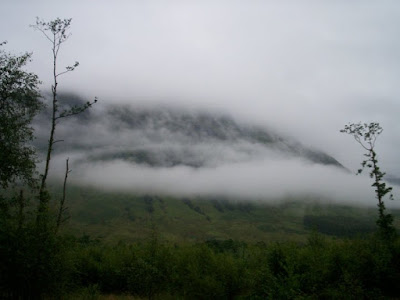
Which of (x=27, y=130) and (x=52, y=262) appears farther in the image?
(x=27, y=130)

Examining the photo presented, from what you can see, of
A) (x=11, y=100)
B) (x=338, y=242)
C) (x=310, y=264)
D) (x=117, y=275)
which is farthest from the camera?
(x=117, y=275)

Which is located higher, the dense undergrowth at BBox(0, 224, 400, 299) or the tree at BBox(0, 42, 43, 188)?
the tree at BBox(0, 42, 43, 188)

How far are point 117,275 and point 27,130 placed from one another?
21.1 metres

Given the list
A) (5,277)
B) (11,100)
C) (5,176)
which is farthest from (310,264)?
(11,100)

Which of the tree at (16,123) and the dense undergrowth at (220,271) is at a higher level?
the tree at (16,123)

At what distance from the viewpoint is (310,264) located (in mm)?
25562

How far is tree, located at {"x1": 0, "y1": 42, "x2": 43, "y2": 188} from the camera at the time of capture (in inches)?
1053

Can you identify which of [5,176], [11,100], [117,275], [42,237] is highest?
[11,100]

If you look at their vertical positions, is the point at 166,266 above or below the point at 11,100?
below

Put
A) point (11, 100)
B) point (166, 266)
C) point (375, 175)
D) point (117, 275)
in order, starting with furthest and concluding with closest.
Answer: point (375, 175), point (117, 275), point (166, 266), point (11, 100)

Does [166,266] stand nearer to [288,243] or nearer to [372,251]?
[288,243]

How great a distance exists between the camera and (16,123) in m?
28.2

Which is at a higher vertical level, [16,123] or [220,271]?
[16,123]

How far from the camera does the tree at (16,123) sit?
26.7 metres
